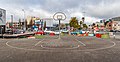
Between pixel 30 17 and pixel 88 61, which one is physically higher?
pixel 30 17

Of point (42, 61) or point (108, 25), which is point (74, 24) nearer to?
point (42, 61)

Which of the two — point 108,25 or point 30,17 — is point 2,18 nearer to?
point 30,17

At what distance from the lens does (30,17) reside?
128125 mm

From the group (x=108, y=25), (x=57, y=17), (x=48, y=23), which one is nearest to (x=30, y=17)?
(x=48, y=23)

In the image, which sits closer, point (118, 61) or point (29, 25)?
point (118, 61)

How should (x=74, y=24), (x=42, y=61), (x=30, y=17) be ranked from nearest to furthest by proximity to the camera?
1. (x=42, y=61)
2. (x=74, y=24)
3. (x=30, y=17)

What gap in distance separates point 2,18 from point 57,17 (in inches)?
991

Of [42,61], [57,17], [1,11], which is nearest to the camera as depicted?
[42,61]

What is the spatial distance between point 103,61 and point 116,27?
5244 inches

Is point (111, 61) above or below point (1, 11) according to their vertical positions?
below

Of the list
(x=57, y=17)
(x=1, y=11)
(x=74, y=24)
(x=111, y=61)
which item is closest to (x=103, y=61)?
(x=111, y=61)

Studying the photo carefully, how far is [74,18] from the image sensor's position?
242ft

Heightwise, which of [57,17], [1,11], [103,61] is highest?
[1,11]

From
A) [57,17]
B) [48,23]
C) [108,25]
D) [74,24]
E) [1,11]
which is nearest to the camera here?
[57,17]
